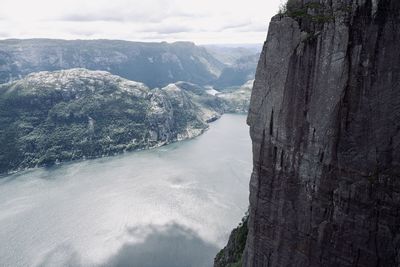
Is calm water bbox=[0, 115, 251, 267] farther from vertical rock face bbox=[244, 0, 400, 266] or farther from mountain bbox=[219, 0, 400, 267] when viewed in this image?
mountain bbox=[219, 0, 400, 267]

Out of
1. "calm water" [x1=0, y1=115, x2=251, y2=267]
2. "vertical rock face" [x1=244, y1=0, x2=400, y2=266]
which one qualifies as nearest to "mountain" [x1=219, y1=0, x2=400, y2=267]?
"vertical rock face" [x1=244, y1=0, x2=400, y2=266]

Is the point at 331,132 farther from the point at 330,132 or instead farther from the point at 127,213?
the point at 127,213

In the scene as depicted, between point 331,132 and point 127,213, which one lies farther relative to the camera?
point 127,213

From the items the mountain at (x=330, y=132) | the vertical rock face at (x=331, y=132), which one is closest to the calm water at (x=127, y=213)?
the vertical rock face at (x=331, y=132)

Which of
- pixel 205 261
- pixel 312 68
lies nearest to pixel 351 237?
pixel 312 68

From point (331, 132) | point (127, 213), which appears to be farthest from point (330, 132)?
point (127, 213)
